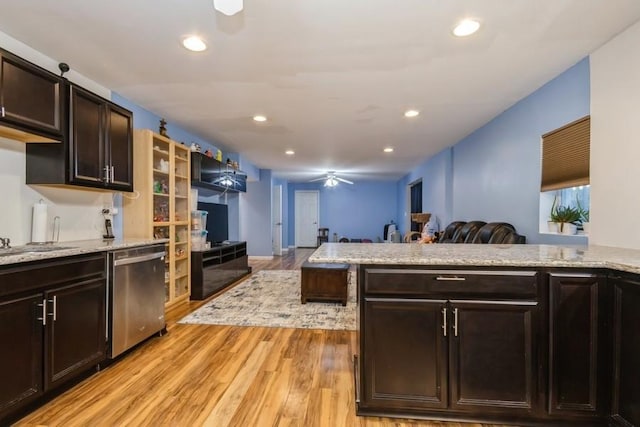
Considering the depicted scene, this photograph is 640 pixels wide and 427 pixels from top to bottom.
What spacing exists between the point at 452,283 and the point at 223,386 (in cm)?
168

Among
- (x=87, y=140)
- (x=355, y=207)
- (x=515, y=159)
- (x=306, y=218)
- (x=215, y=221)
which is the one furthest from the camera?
(x=306, y=218)

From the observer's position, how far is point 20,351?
1743 mm

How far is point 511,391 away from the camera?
171 cm

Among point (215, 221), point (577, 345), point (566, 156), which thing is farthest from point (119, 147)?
point (566, 156)

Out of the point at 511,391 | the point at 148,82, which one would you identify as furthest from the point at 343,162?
the point at 511,391

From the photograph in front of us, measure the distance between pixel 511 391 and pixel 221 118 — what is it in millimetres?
4000

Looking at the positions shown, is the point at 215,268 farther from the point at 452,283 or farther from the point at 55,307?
the point at 452,283

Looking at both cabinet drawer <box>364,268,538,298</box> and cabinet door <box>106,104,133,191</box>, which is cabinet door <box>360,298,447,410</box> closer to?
cabinet drawer <box>364,268,538,298</box>

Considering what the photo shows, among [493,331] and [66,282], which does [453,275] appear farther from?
[66,282]

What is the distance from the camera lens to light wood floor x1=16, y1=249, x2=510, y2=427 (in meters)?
1.78

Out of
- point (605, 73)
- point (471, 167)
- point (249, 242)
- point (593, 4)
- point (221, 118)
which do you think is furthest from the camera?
point (249, 242)

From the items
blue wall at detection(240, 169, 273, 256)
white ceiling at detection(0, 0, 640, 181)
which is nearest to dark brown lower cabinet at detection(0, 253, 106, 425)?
white ceiling at detection(0, 0, 640, 181)

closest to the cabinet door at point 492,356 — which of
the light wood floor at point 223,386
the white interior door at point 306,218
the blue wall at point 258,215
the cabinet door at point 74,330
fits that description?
the light wood floor at point 223,386

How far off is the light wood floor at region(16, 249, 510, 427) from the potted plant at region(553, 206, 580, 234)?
201cm
